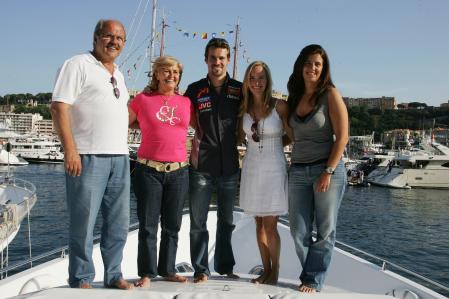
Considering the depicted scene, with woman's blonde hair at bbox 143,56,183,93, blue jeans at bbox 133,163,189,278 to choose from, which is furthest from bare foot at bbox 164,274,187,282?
woman's blonde hair at bbox 143,56,183,93

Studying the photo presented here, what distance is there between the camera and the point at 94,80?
3.13 m

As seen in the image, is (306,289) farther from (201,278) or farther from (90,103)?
(90,103)

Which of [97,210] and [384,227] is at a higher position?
[97,210]

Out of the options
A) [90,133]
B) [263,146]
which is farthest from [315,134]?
[90,133]

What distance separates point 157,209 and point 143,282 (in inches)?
24.5

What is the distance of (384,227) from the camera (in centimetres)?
2228

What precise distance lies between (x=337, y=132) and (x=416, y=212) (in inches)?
1052

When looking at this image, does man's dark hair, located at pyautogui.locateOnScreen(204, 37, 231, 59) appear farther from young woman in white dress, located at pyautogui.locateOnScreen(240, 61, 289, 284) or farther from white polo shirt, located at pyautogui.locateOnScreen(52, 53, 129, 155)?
white polo shirt, located at pyautogui.locateOnScreen(52, 53, 129, 155)

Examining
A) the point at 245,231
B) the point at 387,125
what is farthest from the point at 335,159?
the point at 387,125

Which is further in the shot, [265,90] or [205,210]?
[205,210]

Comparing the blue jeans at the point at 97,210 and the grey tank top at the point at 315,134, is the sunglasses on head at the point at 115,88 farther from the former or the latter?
the grey tank top at the point at 315,134

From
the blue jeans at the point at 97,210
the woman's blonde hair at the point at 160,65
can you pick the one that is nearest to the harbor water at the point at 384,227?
the blue jeans at the point at 97,210

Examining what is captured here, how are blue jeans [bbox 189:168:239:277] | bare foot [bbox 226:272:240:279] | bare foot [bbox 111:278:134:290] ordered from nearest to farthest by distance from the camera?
1. bare foot [bbox 111:278:134:290]
2. blue jeans [bbox 189:168:239:277]
3. bare foot [bbox 226:272:240:279]

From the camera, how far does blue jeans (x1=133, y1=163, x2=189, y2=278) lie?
3.68 m
